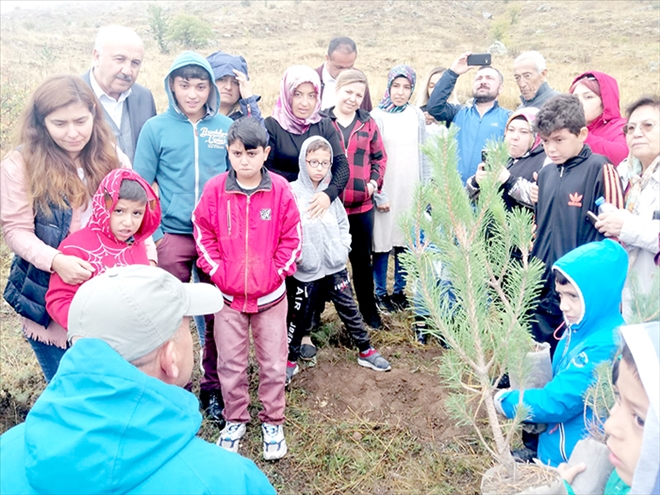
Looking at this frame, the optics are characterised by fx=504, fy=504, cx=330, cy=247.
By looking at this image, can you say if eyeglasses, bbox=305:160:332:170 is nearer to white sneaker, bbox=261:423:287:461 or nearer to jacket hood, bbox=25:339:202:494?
white sneaker, bbox=261:423:287:461

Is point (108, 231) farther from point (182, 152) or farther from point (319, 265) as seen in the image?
point (319, 265)

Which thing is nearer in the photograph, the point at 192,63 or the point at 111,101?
the point at 192,63

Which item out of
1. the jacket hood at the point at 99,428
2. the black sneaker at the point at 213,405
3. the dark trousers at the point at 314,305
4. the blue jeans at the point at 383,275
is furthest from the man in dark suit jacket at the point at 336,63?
the jacket hood at the point at 99,428

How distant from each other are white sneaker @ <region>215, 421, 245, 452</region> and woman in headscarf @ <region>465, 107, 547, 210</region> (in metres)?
1.93

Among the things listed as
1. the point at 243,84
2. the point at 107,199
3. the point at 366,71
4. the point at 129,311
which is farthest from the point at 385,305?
the point at 366,71

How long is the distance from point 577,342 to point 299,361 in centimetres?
203

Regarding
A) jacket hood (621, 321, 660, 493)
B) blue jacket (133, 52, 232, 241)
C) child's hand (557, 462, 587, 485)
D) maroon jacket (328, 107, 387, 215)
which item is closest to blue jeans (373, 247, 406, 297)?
maroon jacket (328, 107, 387, 215)

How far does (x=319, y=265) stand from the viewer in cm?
327

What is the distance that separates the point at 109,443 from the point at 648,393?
1.03 m

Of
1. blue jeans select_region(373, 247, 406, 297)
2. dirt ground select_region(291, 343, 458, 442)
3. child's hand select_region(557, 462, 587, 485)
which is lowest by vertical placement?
dirt ground select_region(291, 343, 458, 442)

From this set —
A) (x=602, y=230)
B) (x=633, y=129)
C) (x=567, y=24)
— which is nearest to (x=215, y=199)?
(x=602, y=230)

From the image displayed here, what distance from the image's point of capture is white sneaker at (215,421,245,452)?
2717 millimetres

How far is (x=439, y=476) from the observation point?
8.41 ft

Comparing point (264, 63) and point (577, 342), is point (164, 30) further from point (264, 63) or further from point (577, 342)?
point (577, 342)
